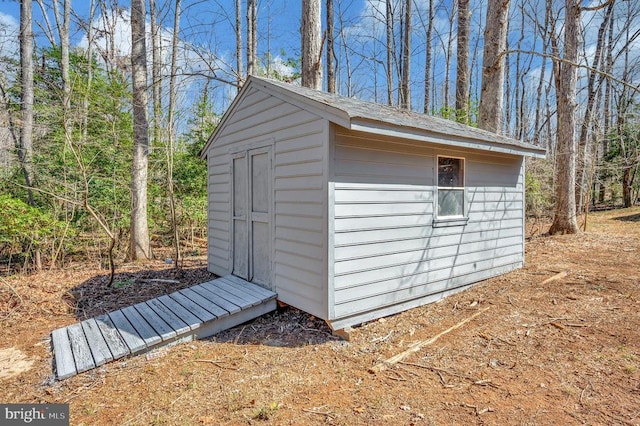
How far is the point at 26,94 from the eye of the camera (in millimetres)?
9102

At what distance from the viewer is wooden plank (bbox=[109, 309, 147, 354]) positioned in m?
3.51

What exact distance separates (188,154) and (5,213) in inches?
206

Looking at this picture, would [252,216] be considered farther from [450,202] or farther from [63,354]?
[450,202]

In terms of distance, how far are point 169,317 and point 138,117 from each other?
524cm

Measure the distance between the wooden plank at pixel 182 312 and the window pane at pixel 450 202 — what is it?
355cm

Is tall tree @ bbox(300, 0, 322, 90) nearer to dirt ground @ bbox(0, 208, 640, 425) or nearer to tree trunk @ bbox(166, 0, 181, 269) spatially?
tree trunk @ bbox(166, 0, 181, 269)

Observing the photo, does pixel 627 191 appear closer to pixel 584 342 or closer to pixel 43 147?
pixel 584 342

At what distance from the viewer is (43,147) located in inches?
315

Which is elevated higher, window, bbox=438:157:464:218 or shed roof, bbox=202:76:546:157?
shed roof, bbox=202:76:546:157

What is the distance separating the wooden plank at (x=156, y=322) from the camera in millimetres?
3719

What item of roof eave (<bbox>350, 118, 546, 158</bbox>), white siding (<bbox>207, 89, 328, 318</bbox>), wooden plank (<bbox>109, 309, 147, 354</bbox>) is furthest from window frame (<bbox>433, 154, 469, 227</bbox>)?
wooden plank (<bbox>109, 309, 147, 354</bbox>)

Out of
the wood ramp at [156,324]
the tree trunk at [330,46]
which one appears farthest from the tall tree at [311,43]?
the tree trunk at [330,46]

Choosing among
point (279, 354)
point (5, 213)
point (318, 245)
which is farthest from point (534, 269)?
point (5, 213)

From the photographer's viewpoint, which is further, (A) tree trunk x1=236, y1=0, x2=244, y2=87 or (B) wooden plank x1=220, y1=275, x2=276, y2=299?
(A) tree trunk x1=236, y1=0, x2=244, y2=87
